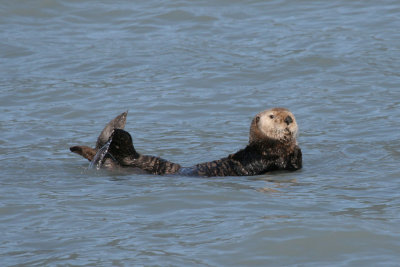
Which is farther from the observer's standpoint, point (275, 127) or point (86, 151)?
point (275, 127)

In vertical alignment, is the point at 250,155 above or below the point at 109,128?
below

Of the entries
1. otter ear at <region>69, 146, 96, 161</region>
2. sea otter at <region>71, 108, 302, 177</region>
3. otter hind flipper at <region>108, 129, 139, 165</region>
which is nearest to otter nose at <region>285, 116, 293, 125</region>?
sea otter at <region>71, 108, 302, 177</region>

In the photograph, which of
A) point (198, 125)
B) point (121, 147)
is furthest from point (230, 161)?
point (198, 125)

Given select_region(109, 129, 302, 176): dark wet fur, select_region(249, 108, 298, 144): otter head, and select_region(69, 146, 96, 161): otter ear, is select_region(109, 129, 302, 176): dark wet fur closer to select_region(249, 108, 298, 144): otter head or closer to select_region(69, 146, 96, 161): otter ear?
select_region(249, 108, 298, 144): otter head

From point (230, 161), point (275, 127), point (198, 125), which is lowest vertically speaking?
point (230, 161)

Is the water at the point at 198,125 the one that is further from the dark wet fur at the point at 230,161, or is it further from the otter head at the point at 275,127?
the otter head at the point at 275,127

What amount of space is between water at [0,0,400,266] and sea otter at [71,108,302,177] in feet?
0.57

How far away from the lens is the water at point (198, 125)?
502 centimetres

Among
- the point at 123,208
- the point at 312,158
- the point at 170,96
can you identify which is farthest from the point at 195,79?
the point at 123,208

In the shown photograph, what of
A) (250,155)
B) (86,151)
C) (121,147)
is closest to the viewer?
(121,147)

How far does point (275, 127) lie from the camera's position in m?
7.32

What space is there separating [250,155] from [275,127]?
0.36 meters

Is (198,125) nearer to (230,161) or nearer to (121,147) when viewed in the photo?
(230,161)

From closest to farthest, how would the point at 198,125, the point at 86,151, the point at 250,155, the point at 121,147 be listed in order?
1. the point at 121,147
2. the point at 86,151
3. the point at 250,155
4. the point at 198,125
